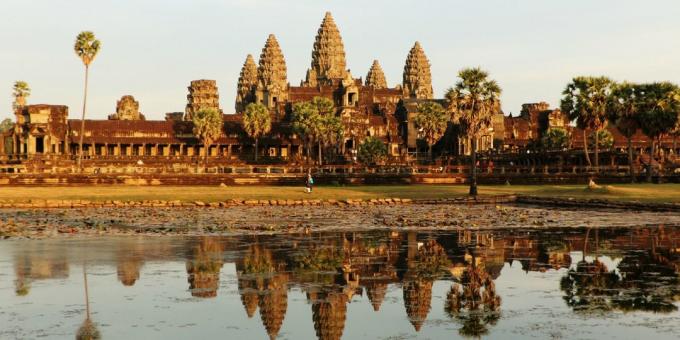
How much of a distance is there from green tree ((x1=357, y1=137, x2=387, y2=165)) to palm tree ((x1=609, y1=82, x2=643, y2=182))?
160 ft

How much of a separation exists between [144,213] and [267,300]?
29.3 meters

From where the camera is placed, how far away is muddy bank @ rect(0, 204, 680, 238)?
121ft

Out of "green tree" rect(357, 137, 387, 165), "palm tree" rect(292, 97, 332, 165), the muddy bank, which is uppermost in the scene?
"palm tree" rect(292, 97, 332, 165)

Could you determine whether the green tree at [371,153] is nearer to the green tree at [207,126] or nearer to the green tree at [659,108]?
the green tree at [207,126]

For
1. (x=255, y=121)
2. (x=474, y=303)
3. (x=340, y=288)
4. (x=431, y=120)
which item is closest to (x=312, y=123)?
(x=255, y=121)

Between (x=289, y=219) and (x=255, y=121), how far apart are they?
3985 inches

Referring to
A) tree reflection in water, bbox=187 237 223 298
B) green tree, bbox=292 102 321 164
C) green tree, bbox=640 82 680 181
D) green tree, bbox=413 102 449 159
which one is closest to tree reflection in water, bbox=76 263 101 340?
tree reflection in water, bbox=187 237 223 298

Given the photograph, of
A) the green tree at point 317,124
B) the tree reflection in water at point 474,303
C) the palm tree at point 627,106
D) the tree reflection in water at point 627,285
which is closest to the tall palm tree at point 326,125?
the green tree at point 317,124

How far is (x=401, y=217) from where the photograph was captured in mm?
43750

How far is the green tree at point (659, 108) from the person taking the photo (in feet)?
271

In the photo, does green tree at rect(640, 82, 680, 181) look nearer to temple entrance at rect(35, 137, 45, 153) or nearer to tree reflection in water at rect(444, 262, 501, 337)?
tree reflection in water at rect(444, 262, 501, 337)

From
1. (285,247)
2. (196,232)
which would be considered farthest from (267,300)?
(196,232)

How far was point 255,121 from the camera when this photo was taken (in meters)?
143

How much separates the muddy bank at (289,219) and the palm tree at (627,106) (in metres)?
35.4
